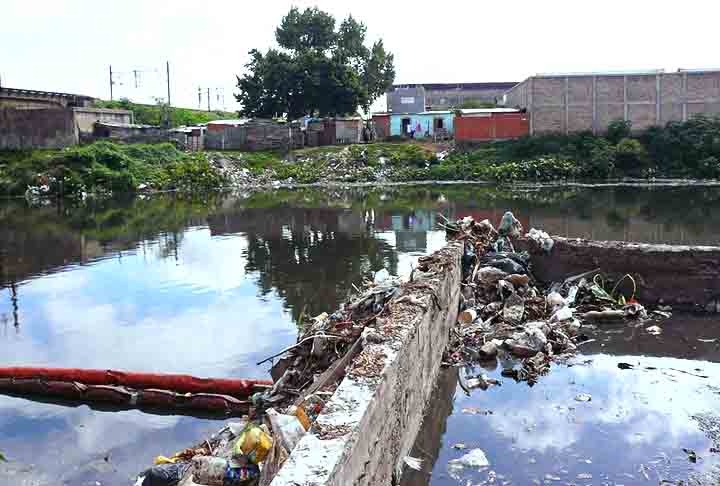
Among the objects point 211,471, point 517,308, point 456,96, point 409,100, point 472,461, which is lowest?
point 472,461

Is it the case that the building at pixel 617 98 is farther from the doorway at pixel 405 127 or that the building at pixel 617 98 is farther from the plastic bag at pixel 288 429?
the plastic bag at pixel 288 429

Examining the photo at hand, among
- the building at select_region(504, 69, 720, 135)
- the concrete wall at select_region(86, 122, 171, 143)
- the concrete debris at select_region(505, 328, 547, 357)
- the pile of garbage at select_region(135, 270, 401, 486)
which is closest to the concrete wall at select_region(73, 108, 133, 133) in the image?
the concrete wall at select_region(86, 122, 171, 143)

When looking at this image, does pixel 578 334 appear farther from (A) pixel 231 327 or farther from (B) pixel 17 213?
(B) pixel 17 213

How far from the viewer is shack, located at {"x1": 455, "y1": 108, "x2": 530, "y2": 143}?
40406 millimetres

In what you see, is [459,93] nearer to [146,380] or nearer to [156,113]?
[156,113]

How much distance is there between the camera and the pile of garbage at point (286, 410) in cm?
366

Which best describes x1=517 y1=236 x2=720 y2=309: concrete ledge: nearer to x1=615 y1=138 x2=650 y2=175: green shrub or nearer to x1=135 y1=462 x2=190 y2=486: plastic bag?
x1=135 y1=462 x2=190 y2=486: plastic bag

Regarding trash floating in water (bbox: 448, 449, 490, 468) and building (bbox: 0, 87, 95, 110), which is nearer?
trash floating in water (bbox: 448, 449, 490, 468)

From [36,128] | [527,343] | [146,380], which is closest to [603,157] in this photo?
[527,343]

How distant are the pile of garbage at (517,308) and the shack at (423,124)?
1317 inches

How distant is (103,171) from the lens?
3612 cm

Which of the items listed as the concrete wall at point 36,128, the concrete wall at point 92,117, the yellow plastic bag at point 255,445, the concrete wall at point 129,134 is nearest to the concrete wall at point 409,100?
the concrete wall at point 129,134

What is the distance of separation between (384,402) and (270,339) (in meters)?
5.15

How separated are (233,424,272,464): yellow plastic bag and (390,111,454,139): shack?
40393mm
